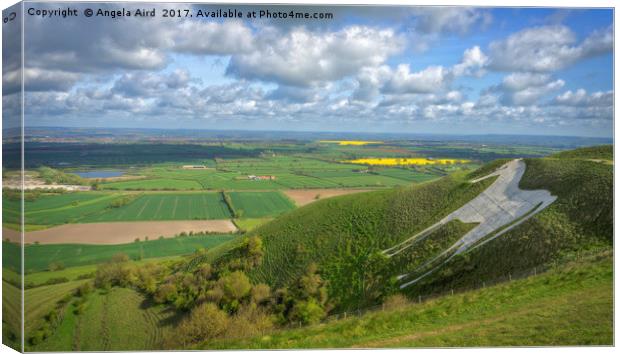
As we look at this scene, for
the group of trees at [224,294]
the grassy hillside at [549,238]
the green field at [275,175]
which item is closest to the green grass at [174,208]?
the green field at [275,175]

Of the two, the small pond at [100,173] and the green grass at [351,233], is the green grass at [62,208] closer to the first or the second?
the small pond at [100,173]

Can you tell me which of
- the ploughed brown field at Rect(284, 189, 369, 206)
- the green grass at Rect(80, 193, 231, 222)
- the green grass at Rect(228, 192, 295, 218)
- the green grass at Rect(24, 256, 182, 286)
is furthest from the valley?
the ploughed brown field at Rect(284, 189, 369, 206)

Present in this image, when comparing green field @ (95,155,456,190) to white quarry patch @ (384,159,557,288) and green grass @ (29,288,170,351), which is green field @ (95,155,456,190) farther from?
green grass @ (29,288,170,351)

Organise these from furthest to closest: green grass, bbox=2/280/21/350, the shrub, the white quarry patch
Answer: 1. the shrub
2. the white quarry patch
3. green grass, bbox=2/280/21/350

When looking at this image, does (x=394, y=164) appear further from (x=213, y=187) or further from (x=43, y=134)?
(x=43, y=134)

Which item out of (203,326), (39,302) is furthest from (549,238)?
(39,302)

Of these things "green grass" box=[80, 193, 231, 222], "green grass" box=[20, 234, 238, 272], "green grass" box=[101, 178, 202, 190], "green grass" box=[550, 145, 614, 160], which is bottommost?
"green grass" box=[20, 234, 238, 272]

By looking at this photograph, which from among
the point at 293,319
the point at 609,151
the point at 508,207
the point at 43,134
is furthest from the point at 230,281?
the point at 609,151
